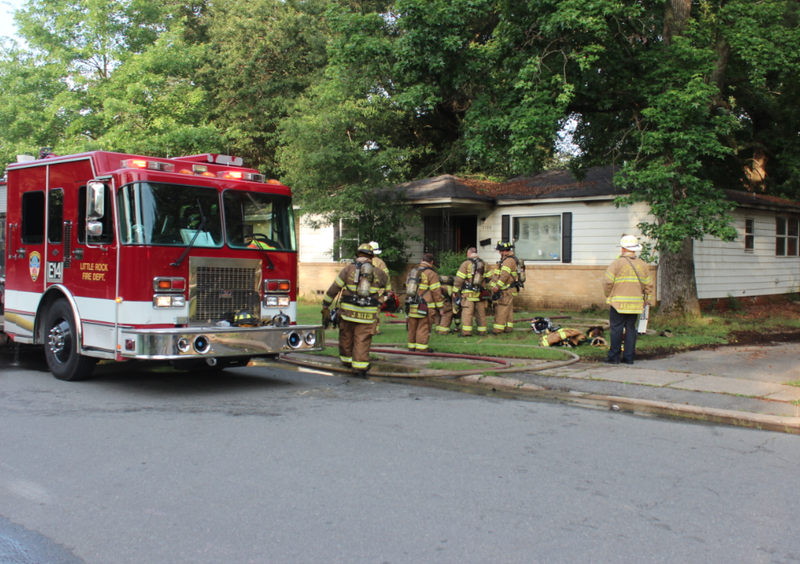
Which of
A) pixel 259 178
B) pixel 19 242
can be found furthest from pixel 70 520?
pixel 19 242

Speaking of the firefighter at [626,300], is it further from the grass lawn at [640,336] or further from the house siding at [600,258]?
the house siding at [600,258]

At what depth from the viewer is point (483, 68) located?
13.8 meters

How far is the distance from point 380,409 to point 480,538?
340 cm

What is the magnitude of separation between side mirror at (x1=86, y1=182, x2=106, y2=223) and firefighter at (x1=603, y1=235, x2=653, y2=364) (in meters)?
6.63

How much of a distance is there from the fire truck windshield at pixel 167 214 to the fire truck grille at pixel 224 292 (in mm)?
368

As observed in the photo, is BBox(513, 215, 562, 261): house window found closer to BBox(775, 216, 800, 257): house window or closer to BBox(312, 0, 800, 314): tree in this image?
BBox(312, 0, 800, 314): tree

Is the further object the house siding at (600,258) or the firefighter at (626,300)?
the house siding at (600,258)

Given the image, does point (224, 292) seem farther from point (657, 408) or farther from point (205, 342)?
point (657, 408)

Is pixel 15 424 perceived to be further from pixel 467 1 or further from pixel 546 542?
pixel 467 1

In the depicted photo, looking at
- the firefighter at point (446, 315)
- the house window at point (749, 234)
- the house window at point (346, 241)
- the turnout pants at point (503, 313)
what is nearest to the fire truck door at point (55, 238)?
the firefighter at point (446, 315)

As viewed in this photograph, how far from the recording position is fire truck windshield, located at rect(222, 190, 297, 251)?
845 centimetres

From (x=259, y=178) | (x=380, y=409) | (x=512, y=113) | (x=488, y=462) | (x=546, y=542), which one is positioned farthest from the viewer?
(x=512, y=113)

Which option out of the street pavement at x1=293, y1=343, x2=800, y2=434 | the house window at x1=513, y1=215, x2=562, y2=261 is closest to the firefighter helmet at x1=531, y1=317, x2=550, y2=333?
the street pavement at x1=293, y1=343, x2=800, y2=434

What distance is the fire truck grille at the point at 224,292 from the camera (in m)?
8.03
